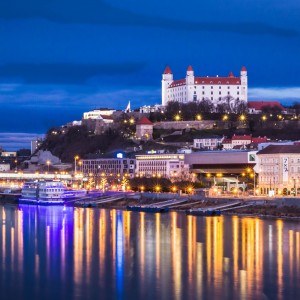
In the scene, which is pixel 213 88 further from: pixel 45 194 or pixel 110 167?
pixel 45 194

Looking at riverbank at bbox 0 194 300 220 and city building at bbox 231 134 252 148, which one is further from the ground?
city building at bbox 231 134 252 148

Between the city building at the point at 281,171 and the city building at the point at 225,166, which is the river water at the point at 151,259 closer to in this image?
the city building at the point at 281,171

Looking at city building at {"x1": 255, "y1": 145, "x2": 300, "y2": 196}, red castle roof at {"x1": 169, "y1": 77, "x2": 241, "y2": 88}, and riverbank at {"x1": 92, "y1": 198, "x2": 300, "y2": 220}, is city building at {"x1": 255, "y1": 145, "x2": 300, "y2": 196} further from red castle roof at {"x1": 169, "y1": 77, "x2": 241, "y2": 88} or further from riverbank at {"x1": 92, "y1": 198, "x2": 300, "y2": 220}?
red castle roof at {"x1": 169, "y1": 77, "x2": 241, "y2": 88}

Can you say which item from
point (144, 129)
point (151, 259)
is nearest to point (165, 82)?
point (144, 129)

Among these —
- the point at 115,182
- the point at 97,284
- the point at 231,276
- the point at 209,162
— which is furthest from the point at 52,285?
the point at 115,182

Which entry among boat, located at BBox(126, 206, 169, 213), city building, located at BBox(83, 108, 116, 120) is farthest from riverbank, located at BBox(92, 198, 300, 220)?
city building, located at BBox(83, 108, 116, 120)

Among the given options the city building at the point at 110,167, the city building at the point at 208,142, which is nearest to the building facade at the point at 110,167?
the city building at the point at 110,167
